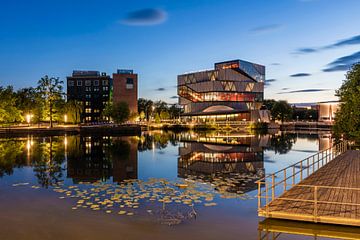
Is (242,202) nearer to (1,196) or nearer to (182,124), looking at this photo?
(1,196)

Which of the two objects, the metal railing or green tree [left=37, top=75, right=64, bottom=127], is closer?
the metal railing

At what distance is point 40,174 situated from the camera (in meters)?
26.0

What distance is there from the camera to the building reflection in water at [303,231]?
11891mm

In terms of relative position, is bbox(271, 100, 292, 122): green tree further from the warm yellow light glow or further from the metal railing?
the metal railing

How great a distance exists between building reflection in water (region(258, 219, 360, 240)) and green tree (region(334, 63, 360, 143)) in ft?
75.8

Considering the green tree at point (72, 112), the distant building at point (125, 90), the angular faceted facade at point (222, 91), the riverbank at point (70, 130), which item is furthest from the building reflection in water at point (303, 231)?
the distant building at point (125, 90)

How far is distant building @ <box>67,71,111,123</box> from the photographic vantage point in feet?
516

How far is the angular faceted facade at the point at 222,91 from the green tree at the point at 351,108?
305ft

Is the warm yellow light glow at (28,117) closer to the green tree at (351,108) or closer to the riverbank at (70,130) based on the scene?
the riverbank at (70,130)

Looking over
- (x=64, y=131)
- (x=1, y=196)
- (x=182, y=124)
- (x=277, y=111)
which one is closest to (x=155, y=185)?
(x=1, y=196)

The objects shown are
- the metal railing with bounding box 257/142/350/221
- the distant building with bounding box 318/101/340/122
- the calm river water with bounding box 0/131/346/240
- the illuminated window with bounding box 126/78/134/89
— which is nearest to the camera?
the calm river water with bounding box 0/131/346/240

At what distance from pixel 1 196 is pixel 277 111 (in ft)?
485

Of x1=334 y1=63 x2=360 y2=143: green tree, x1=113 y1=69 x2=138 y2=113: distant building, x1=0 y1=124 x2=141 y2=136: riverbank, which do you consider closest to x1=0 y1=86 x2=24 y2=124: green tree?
x1=0 y1=124 x2=141 y2=136: riverbank

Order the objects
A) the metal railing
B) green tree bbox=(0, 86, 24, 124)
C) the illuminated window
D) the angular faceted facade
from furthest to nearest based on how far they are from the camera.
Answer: the illuminated window, the angular faceted facade, green tree bbox=(0, 86, 24, 124), the metal railing
